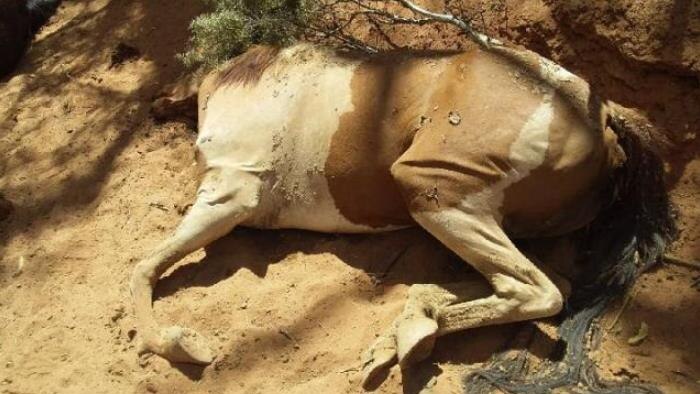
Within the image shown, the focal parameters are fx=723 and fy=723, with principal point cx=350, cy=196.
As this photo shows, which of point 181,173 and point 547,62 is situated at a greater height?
point 547,62

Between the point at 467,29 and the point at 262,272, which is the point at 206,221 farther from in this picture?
the point at 467,29

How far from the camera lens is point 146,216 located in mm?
3773

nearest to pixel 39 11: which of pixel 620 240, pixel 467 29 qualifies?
pixel 467 29

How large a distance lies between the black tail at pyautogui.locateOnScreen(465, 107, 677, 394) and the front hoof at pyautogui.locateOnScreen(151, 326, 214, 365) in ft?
3.83

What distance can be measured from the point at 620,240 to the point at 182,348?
74.5 inches

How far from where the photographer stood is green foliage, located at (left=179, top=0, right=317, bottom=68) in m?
3.94

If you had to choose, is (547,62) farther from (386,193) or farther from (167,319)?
(167,319)

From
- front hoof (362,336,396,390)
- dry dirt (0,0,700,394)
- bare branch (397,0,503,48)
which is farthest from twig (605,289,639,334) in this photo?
bare branch (397,0,503,48)

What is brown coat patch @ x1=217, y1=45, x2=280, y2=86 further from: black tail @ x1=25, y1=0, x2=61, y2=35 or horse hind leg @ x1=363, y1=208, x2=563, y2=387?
black tail @ x1=25, y1=0, x2=61, y2=35

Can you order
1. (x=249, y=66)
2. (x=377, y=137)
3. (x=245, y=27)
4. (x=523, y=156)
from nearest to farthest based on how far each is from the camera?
(x=523, y=156), (x=377, y=137), (x=249, y=66), (x=245, y=27)

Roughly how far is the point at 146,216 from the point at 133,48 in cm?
162

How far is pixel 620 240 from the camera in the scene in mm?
→ 3055

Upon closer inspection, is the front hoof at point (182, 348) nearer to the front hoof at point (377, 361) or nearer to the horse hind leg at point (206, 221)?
the horse hind leg at point (206, 221)

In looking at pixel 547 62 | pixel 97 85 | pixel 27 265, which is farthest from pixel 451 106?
pixel 97 85
